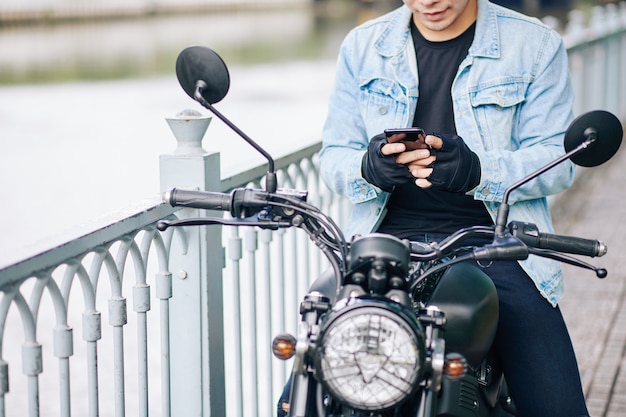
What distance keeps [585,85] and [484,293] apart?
811 centimetres

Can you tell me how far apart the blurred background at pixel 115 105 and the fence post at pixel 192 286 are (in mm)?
322

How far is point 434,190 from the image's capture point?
2.91m

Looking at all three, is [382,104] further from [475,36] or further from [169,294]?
[169,294]

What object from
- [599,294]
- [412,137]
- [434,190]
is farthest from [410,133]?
[599,294]

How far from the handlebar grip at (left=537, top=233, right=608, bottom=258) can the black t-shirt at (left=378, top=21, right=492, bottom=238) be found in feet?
2.55

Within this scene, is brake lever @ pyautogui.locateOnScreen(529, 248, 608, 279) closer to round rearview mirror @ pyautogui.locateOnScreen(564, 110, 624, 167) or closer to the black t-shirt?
round rearview mirror @ pyautogui.locateOnScreen(564, 110, 624, 167)

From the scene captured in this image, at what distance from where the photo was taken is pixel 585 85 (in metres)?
10.0

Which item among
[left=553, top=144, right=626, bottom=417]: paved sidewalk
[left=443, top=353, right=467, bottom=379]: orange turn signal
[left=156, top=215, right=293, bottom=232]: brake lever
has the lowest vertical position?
[left=553, top=144, right=626, bottom=417]: paved sidewalk

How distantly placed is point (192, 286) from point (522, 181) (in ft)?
4.78

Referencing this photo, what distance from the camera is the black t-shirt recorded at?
2916 millimetres

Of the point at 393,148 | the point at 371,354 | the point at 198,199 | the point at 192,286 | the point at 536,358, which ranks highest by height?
the point at 393,148

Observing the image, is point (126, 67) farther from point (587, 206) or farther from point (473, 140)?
point (473, 140)

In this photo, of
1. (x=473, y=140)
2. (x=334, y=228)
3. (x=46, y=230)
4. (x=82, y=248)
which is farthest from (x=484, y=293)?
(x=46, y=230)

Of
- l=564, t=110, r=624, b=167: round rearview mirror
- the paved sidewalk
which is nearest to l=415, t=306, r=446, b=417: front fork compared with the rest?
l=564, t=110, r=624, b=167: round rearview mirror
